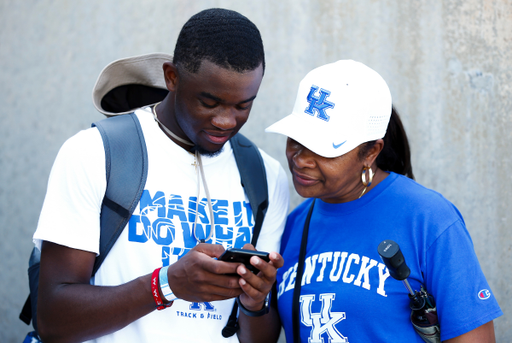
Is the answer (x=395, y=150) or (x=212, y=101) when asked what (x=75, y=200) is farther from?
(x=395, y=150)

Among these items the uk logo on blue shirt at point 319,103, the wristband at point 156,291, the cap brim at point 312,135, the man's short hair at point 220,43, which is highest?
the man's short hair at point 220,43

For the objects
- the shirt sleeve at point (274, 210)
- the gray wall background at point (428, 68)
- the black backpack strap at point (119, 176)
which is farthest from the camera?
the gray wall background at point (428, 68)

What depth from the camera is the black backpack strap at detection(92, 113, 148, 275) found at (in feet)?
6.28

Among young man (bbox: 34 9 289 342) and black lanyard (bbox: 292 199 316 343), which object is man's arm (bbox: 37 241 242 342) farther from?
black lanyard (bbox: 292 199 316 343)

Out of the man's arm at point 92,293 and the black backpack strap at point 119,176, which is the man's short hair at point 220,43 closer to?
the black backpack strap at point 119,176

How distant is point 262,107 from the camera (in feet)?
10.8

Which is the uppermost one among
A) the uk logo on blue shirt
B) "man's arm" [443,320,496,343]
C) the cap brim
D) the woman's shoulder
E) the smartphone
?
the uk logo on blue shirt

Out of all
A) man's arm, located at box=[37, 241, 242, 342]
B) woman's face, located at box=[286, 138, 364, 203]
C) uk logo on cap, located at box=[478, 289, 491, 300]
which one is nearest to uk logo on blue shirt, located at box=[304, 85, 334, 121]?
woman's face, located at box=[286, 138, 364, 203]

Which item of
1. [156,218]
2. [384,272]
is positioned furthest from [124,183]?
[384,272]

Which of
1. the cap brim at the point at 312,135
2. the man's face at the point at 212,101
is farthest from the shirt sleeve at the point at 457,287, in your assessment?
the man's face at the point at 212,101

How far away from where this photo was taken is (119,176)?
1951 millimetres

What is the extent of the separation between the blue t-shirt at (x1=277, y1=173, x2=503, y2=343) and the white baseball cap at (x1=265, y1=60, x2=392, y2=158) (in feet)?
1.10

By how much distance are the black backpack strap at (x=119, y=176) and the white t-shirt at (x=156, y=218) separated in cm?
4

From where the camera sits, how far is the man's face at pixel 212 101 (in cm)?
197
